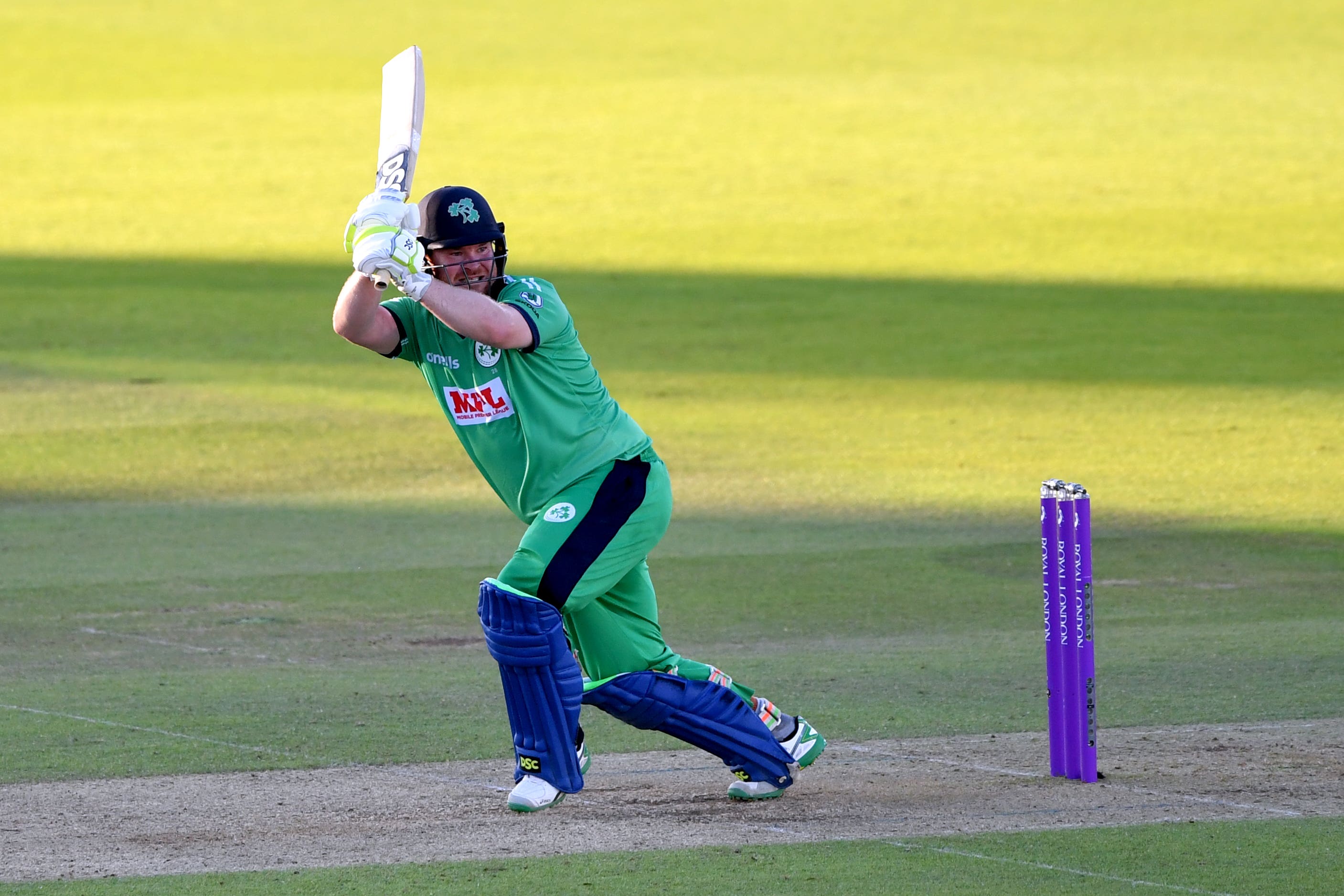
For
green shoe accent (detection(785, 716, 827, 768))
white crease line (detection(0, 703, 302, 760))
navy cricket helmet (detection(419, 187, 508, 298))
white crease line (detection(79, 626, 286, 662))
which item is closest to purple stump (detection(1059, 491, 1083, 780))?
green shoe accent (detection(785, 716, 827, 768))

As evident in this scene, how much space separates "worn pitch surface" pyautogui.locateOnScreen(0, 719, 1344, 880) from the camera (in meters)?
5.82

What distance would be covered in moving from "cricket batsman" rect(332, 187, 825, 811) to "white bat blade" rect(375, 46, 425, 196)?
15 centimetres

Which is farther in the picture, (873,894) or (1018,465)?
(1018,465)

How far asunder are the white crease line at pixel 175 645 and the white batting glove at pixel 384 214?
3.95 meters

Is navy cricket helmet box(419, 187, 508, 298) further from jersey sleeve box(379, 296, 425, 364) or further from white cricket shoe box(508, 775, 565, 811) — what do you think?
white cricket shoe box(508, 775, 565, 811)

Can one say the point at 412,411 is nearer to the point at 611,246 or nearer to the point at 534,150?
the point at 611,246

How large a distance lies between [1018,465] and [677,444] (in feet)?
9.93

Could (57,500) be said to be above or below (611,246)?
below

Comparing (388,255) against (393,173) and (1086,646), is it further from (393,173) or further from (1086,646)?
(1086,646)

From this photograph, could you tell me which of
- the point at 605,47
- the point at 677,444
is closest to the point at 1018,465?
the point at 677,444

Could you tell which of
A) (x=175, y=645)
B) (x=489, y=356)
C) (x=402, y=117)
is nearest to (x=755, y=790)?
(x=489, y=356)

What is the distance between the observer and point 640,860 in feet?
18.4

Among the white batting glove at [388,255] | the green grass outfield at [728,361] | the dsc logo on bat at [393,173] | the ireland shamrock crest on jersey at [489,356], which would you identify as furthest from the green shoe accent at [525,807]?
the dsc logo on bat at [393,173]

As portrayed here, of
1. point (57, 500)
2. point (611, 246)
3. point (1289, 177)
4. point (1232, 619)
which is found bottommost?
point (57, 500)
